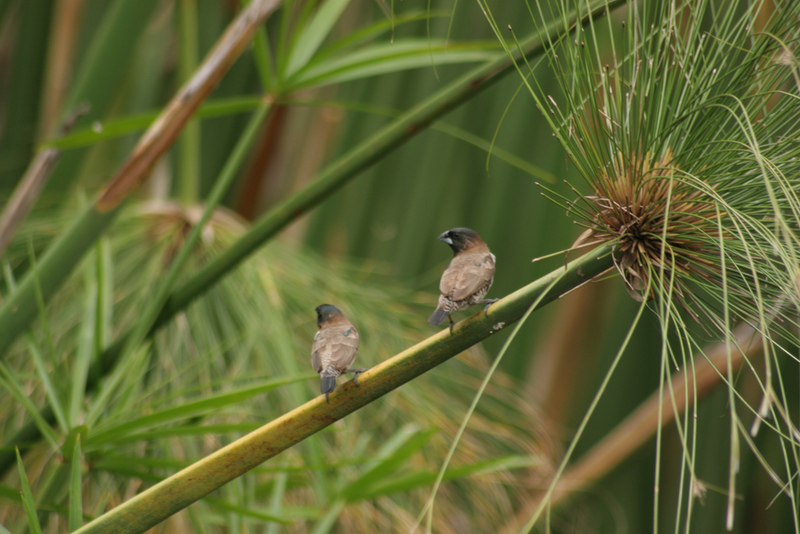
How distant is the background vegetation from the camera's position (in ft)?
1.16

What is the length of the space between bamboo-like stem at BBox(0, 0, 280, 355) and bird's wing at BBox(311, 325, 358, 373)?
0.23 meters

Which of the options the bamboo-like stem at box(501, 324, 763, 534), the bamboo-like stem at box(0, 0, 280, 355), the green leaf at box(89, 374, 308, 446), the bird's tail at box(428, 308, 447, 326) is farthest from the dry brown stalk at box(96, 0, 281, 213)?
the bamboo-like stem at box(501, 324, 763, 534)

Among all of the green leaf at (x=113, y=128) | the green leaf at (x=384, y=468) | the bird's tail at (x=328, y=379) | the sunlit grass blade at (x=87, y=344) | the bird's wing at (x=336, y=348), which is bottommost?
the green leaf at (x=384, y=468)

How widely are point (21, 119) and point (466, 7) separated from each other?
823 mm

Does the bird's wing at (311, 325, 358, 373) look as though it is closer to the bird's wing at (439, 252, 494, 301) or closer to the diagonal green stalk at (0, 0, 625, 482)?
the bird's wing at (439, 252, 494, 301)

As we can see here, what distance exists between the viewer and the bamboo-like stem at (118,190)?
52 centimetres

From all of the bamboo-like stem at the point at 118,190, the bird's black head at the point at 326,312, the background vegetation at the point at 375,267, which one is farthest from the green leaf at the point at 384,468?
the bamboo-like stem at the point at 118,190

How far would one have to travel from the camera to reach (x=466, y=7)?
1.29 m

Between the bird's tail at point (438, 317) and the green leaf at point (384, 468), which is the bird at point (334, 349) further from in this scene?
the green leaf at point (384, 468)

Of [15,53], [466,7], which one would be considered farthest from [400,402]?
[15,53]

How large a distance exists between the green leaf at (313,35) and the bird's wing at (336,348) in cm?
33

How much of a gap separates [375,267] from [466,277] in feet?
Answer: 3.11

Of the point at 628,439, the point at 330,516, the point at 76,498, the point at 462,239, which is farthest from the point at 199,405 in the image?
the point at 628,439

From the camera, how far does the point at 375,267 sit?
132 centimetres
